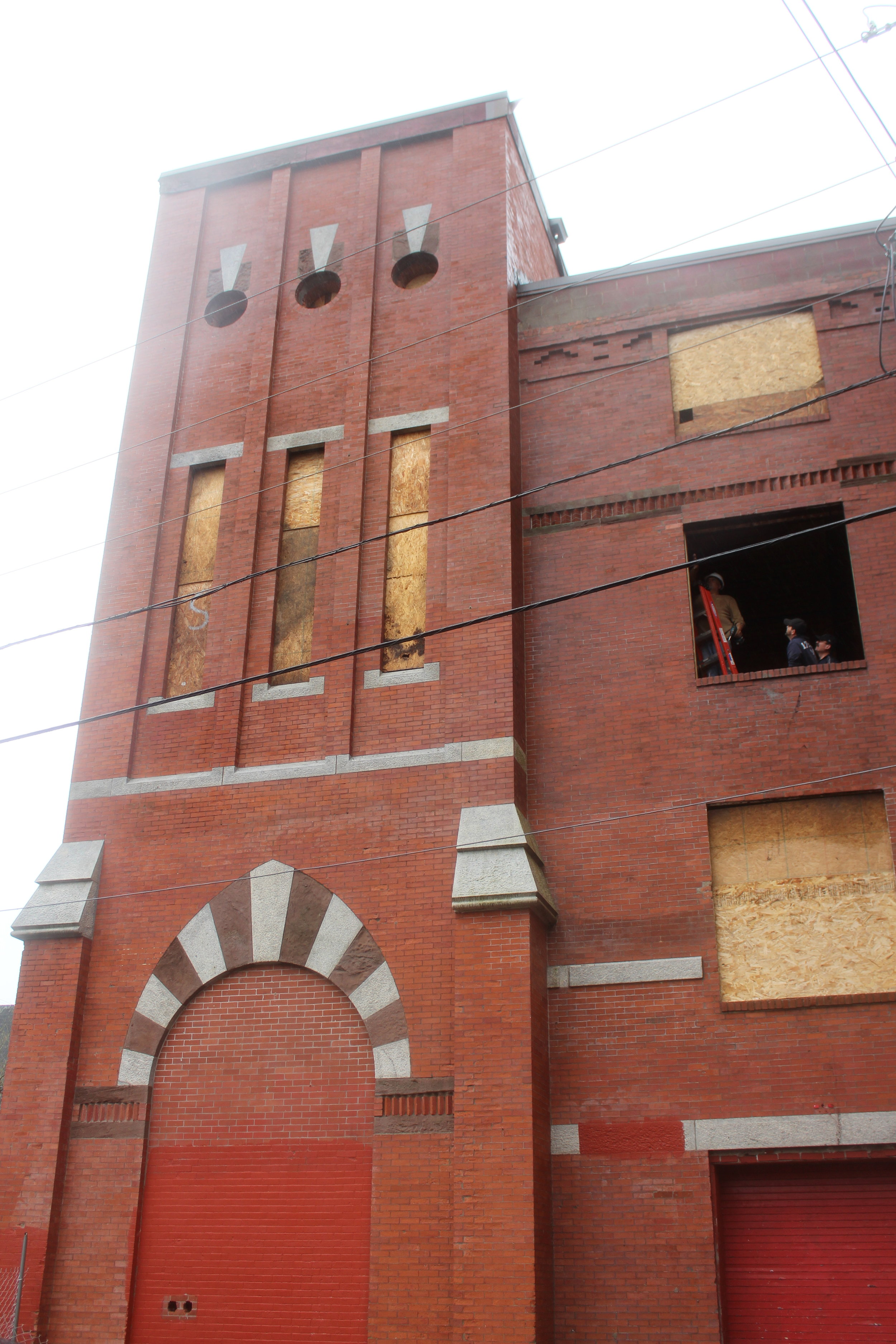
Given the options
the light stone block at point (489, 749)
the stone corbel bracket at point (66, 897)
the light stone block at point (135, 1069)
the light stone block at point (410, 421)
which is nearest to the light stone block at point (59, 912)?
the stone corbel bracket at point (66, 897)

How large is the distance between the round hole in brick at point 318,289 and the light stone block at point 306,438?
2.11m

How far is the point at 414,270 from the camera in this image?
15.5 m

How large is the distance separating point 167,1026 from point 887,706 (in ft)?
26.9

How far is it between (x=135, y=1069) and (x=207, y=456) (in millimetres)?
7634

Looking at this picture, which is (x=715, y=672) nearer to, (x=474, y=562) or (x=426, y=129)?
(x=474, y=562)

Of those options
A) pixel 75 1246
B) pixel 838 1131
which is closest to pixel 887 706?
pixel 838 1131

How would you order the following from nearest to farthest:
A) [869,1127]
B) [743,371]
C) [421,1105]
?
[869,1127] < [421,1105] < [743,371]

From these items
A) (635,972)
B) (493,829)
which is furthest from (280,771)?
(635,972)

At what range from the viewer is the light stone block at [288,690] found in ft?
43.1

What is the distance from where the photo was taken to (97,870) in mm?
12781

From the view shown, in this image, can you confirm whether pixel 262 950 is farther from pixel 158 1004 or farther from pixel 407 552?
pixel 407 552

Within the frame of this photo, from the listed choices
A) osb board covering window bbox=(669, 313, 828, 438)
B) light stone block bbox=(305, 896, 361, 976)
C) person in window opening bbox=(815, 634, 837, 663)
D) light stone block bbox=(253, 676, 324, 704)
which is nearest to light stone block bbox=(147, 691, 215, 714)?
light stone block bbox=(253, 676, 324, 704)

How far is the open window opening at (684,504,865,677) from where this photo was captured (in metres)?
13.2

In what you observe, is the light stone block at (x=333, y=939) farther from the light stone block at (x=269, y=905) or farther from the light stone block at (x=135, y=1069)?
the light stone block at (x=135, y=1069)
